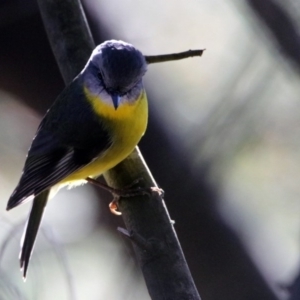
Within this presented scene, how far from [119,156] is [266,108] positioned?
1042mm

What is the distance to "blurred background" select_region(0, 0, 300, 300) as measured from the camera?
263 cm

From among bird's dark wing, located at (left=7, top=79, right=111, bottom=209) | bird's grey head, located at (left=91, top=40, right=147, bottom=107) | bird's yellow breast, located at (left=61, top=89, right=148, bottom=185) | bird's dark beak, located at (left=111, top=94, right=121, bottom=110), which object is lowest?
bird's dark wing, located at (left=7, top=79, right=111, bottom=209)

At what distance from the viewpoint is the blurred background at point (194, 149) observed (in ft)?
8.64

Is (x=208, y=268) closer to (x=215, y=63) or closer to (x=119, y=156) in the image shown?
(x=119, y=156)

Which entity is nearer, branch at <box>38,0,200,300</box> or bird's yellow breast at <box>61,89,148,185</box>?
branch at <box>38,0,200,300</box>

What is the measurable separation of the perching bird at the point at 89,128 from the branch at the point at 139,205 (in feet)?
0.27

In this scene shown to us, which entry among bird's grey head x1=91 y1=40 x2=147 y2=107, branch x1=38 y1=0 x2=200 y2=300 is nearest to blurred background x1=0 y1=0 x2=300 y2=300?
branch x1=38 y1=0 x2=200 y2=300

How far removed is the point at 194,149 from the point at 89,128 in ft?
1.34

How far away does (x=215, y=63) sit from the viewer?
11.6 ft

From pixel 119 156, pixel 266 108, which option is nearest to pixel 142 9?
pixel 266 108

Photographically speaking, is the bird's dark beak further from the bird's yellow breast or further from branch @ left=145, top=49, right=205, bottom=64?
branch @ left=145, top=49, right=205, bottom=64

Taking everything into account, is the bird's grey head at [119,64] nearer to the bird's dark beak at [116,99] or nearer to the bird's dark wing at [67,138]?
the bird's dark beak at [116,99]

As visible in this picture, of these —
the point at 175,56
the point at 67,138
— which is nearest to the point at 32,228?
the point at 67,138

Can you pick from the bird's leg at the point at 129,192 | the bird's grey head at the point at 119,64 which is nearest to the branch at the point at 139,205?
the bird's leg at the point at 129,192
